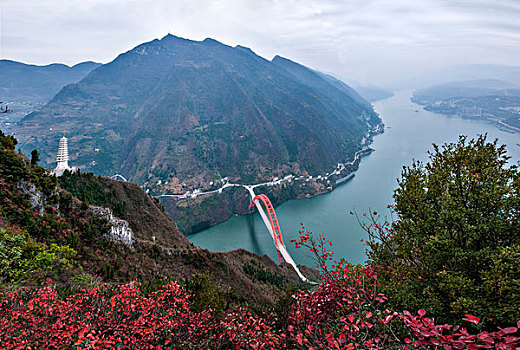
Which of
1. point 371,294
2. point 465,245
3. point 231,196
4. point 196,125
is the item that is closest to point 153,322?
point 371,294

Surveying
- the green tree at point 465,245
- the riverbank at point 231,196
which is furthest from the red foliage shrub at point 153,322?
the riverbank at point 231,196

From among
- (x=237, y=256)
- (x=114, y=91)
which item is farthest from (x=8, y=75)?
(x=237, y=256)

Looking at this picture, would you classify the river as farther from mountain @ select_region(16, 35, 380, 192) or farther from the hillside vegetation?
the hillside vegetation

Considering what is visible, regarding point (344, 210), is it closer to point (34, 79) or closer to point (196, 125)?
point (196, 125)

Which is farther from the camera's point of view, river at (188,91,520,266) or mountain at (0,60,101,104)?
mountain at (0,60,101,104)

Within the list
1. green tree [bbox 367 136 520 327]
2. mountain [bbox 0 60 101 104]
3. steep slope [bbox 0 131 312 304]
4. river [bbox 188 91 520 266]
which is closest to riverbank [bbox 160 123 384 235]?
river [bbox 188 91 520 266]

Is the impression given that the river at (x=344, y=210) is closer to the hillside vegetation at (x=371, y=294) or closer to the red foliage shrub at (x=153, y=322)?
the hillside vegetation at (x=371, y=294)

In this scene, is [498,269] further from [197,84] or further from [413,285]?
[197,84]
